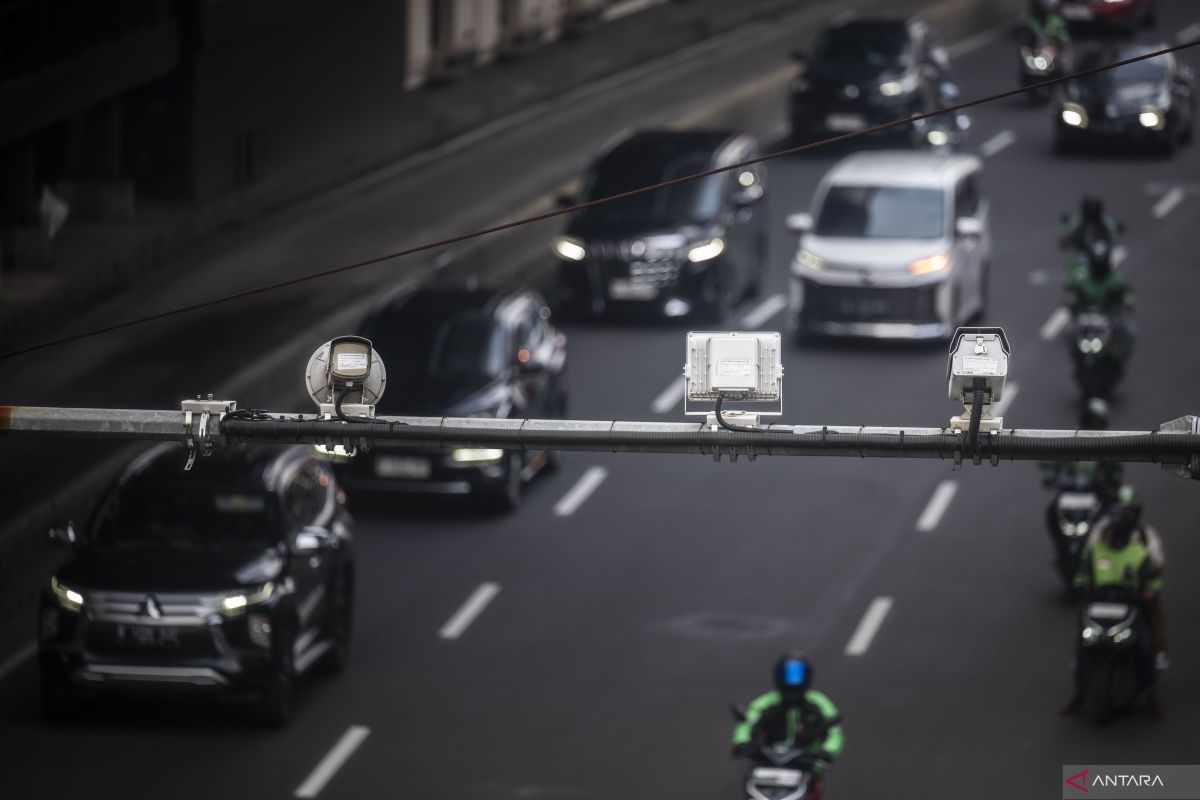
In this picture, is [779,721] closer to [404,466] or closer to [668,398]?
[404,466]

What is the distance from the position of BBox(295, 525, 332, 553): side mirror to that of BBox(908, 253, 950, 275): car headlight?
39.3 feet

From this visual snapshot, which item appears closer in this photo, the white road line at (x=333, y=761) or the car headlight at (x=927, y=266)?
the white road line at (x=333, y=761)

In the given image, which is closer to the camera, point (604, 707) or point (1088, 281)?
point (604, 707)

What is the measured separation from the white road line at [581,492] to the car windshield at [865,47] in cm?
1576

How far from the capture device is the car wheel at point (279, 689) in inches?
780

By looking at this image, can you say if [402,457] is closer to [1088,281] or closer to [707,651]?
[707,651]

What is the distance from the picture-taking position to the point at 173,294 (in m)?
32.8

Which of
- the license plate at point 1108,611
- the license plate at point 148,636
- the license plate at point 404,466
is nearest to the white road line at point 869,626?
the license plate at point 1108,611

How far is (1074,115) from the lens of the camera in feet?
136

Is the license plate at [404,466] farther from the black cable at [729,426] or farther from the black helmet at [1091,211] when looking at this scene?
the black cable at [729,426]

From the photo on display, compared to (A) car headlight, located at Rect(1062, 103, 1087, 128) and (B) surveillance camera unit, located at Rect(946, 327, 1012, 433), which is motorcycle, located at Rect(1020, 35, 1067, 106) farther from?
(B) surveillance camera unit, located at Rect(946, 327, 1012, 433)

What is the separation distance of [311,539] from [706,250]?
12378 millimetres

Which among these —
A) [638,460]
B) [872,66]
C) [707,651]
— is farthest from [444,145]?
[707,651]

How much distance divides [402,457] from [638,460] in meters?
3.31
